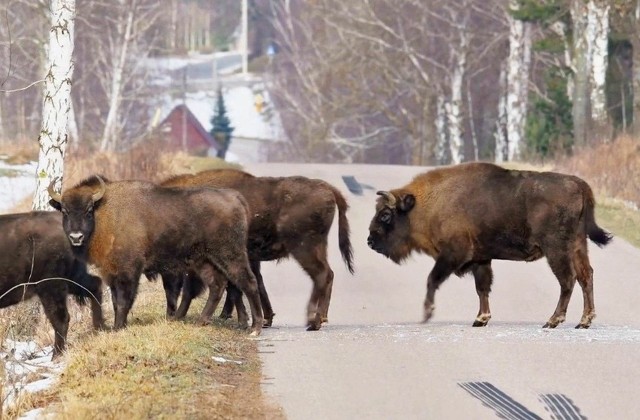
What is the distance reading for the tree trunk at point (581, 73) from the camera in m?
36.4

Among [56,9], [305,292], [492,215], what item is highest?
[56,9]

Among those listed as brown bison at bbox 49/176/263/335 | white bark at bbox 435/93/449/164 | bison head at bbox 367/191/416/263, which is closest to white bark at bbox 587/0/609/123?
white bark at bbox 435/93/449/164

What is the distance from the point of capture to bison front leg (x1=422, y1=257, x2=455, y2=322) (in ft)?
49.9

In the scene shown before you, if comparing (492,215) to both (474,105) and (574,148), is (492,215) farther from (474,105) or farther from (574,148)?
(474,105)

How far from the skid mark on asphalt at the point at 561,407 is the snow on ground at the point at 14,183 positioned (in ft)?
57.6

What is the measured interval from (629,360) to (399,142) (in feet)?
195

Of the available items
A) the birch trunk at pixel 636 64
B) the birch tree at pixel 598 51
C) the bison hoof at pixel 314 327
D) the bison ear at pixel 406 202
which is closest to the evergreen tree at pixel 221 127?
the birch tree at pixel 598 51

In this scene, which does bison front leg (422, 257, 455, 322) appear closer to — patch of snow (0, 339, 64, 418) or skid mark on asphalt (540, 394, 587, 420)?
patch of snow (0, 339, 64, 418)

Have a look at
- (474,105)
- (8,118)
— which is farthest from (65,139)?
(474,105)

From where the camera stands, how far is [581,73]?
120 ft

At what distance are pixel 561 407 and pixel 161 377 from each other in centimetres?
289

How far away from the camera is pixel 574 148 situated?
34844 mm

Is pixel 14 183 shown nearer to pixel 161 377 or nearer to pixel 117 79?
pixel 161 377

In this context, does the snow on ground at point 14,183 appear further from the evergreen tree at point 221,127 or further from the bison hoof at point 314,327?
the evergreen tree at point 221,127
